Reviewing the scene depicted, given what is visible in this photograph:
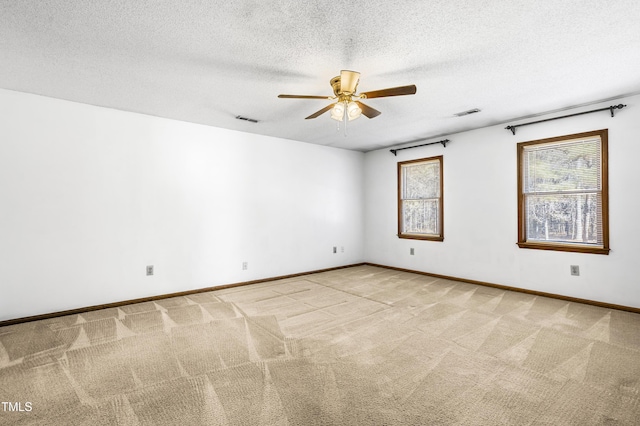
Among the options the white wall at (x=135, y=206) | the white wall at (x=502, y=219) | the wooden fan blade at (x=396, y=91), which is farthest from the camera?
the white wall at (x=502, y=219)

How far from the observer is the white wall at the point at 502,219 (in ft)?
11.9

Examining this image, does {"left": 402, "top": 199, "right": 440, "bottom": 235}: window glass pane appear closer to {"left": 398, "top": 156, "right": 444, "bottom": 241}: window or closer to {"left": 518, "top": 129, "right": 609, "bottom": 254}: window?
{"left": 398, "top": 156, "right": 444, "bottom": 241}: window

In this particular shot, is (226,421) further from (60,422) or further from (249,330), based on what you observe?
(249,330)

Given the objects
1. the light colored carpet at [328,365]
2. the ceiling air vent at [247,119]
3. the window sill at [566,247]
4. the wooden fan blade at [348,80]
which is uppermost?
the ceiling air vent at [247,119]

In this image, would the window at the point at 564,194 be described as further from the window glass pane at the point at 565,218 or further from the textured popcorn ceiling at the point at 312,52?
the textured popcorn ceiling at the point at 312,52

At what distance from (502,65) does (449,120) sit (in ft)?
5.77

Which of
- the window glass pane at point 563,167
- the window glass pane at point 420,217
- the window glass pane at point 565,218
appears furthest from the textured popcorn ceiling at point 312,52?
the window glass pane at point 420,217

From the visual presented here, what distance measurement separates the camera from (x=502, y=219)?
4.71 metres

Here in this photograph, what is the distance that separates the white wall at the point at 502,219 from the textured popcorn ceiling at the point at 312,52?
1.95 ft

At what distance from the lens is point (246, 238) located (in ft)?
16.8

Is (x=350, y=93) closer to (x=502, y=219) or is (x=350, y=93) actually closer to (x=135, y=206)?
(x=135, y=206)

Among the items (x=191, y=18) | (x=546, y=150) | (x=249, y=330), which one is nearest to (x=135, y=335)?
(x=249, y=330)

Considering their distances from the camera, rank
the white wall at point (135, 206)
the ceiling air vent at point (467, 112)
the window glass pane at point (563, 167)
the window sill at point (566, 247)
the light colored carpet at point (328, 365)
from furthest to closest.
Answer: the ceiling air vent at point (467, 112)
the window glass pane at point (563, 167)
the window sill at point (566, 247)
the white wall at point (135, 206)
the light colored carpet at point (328, 365)

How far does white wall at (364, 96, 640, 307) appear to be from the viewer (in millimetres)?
3639
